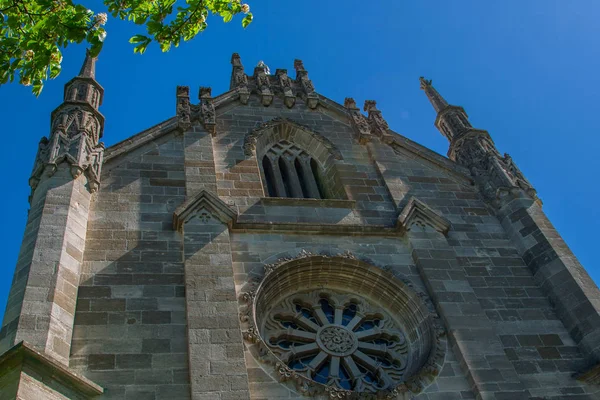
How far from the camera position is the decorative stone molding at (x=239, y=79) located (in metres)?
19.0

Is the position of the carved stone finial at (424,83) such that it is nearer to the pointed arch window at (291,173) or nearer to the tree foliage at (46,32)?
the pointed arch window at (291,173)

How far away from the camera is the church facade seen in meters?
10.8

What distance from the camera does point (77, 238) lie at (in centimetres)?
1238

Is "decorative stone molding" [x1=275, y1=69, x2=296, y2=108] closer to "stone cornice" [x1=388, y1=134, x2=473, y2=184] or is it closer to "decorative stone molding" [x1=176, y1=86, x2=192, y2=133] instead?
"decorative stone molding" [x1=176, y1=86, x2=192, y2=133]

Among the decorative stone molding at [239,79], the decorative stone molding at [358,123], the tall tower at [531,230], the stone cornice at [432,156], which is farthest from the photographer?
the decorative stone molding at [239,79]

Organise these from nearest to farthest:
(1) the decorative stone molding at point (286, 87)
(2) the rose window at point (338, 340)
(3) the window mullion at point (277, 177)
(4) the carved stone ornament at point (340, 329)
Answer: (4) the carved stone ornament at point (340, 329) < (2) the rose window at point (338, 340) < (3) the window mullion at point (277, 177) < (1) the decorative stone molding at point (286, 87)

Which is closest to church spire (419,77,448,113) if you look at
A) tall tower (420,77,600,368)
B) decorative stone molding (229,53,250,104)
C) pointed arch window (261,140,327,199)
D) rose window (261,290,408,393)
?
tall tower (420,77,600,368)

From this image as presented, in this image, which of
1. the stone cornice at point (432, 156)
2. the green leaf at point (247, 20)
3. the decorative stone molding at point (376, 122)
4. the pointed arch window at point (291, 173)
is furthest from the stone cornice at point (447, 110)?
the green leaf at point (247, 20)

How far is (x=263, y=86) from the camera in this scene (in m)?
19.8

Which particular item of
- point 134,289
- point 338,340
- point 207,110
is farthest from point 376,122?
point 134,289

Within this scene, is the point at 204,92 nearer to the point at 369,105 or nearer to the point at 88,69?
the point at 88,69

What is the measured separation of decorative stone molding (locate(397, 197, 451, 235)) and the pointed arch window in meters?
2.62

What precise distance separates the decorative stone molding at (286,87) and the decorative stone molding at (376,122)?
2.38m

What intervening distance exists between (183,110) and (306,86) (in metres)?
4.63
